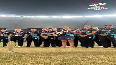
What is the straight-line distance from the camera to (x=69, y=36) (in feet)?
45.2

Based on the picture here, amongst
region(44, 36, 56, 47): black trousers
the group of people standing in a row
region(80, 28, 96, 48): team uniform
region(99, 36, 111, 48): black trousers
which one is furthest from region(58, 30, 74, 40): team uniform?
region(99, 36, 111, 48): black trousers

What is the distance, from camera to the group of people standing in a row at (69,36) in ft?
45.3

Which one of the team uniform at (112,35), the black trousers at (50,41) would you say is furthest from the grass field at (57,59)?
the black trousers at (50,41)

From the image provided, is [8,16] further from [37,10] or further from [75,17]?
[75,17]

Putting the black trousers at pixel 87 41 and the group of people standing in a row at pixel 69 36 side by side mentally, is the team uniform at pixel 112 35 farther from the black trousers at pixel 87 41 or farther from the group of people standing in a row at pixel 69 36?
the black trousers at pixel 87 41

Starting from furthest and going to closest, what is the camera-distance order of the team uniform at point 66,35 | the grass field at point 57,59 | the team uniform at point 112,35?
1. the team uniform at point 66,35
2. the team uniform at point 112,35
3. the grass field at point 57,59

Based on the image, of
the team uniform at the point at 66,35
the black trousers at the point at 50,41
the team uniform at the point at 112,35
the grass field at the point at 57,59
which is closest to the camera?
the grass field at the point at 57,59

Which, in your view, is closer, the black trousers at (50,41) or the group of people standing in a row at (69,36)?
the group of people standing in a row at (69,36)

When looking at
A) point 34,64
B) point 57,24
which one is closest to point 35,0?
point 57,24

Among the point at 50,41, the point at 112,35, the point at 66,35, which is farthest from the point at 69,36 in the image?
the point at 112,35

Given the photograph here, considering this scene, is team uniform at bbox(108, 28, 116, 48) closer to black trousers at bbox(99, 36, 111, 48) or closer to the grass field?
black trousers at bbox(99, 36, 111, 48)

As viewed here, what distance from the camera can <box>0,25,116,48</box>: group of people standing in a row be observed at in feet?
45.3

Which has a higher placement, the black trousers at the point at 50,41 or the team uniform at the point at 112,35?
the team uniform at the point at 112,35

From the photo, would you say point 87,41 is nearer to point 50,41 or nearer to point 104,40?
point 104,40
